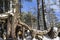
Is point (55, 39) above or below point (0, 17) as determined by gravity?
below

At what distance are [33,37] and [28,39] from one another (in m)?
0.18

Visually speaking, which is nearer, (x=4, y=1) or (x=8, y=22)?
(x=8, y=22)

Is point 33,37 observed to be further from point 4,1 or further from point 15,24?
point 4,1

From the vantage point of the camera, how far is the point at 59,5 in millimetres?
11805

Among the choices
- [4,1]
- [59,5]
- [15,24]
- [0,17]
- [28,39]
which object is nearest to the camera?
[0,17]

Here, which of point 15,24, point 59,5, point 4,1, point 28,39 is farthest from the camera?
point 59,5

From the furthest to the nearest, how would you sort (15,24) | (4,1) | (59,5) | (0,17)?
(59,5) → (4,1) → (15,24) → (0,17)

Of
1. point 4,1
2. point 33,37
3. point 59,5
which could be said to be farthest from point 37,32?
point 59,5

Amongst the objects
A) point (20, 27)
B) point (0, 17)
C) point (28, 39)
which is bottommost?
point (28, 39)

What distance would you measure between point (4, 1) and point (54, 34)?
3.02 meters

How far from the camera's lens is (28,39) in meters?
4.93

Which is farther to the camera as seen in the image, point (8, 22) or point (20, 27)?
point (20, 27)

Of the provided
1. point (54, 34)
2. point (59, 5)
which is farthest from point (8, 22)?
point (59, 5)

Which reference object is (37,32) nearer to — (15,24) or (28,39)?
(28,39)
